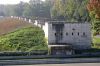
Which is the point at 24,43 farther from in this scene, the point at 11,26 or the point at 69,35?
the point at 11,26

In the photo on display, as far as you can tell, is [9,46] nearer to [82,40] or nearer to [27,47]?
[27,47]

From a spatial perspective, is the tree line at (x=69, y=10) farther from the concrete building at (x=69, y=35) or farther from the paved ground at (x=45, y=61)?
the paved ground at (x=45, y=61)

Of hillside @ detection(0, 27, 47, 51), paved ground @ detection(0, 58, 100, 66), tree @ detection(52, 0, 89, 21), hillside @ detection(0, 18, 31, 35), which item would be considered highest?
tree @ detection(52, 0, 89, 21)

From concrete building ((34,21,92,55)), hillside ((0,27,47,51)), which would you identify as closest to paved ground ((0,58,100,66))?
hillside ((0,27,47,51))

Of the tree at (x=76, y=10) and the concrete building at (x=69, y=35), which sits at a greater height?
the tree at (x=76, y=10)

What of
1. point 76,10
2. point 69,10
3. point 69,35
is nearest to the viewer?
point 69,35

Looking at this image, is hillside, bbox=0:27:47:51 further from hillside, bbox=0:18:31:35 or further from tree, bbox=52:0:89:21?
tree, bbox=52:0:89:21

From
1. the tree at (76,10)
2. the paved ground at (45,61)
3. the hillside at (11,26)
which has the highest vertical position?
the tree at (76,10)

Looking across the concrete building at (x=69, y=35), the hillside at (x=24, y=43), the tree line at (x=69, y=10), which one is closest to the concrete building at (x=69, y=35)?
the concrete building at (x=69, y=35)

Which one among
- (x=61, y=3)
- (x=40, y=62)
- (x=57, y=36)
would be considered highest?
(x=61, y=3)

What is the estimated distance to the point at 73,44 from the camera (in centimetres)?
3459

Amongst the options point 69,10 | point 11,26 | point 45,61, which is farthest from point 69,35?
point 69,10

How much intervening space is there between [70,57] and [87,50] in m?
3.86

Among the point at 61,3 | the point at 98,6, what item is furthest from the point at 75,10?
the point at 98,6
